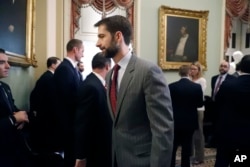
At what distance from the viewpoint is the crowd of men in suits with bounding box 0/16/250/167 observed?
6.12ft

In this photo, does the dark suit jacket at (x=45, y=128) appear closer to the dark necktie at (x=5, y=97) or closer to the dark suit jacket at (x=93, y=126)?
the dark suit jacket at (x=93, y=126)

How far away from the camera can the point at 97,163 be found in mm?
3047

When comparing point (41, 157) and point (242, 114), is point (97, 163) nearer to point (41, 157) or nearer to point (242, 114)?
point (41, 157)

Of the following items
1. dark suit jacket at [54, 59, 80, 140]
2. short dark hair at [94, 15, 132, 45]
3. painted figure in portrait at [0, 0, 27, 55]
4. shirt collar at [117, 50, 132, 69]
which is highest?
painted figure in portrait at [0, 0, 27, 55]

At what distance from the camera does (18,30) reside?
12.7 feet

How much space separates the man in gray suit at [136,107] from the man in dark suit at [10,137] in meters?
0.90

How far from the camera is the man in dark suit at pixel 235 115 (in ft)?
10.6

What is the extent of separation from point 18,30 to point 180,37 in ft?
14.3

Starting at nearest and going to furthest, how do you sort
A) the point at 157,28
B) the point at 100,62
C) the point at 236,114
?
the point at 100,62, the point at 236,114, the point at 157,28

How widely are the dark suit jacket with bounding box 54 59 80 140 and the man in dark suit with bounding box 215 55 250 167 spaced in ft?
5.13

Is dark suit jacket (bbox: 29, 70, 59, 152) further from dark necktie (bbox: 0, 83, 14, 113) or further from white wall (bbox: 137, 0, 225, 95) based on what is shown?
white wall (bbox: 137, 0, 225, 95)

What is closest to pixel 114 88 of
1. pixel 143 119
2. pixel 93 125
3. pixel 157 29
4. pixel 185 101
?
pixel 143 119

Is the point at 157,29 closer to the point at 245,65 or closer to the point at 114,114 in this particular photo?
the point at 245,65

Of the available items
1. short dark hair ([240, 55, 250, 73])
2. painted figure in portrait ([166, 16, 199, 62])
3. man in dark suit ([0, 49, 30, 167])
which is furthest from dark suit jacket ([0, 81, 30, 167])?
painted figure in portrait ([166, 16, 199, 62])
